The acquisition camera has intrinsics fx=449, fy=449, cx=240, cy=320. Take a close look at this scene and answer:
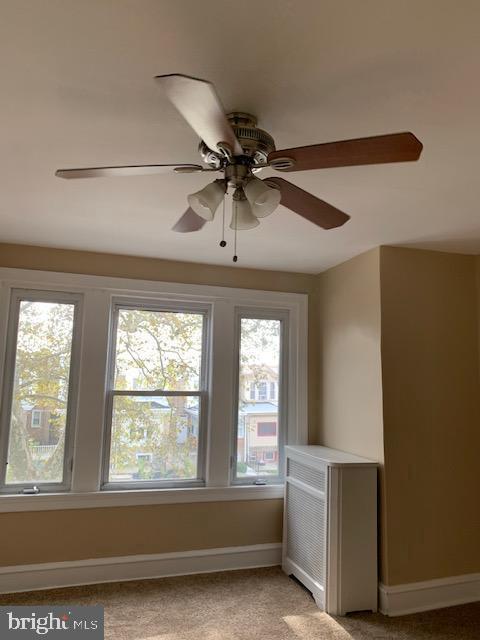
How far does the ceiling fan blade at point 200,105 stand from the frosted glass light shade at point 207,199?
0.20 m

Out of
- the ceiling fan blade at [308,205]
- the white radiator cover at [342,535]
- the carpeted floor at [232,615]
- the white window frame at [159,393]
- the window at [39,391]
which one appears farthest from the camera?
the white window frame at [159,393]

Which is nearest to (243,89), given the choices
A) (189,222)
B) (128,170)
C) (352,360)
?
(128,170)

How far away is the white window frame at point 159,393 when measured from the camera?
346 cm

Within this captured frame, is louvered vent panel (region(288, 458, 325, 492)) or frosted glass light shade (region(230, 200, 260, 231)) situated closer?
frosted glass light shade (region(230, 200, 260, 231))

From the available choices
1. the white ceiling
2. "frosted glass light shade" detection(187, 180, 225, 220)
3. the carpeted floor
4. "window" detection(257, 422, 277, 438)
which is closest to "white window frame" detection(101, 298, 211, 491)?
"window" detection(257, 422, 277, 438)

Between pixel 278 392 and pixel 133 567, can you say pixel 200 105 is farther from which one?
pixel 133 567

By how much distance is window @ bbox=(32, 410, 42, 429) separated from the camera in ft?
10.9

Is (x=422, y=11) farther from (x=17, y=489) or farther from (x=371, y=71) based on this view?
(x=17, y=489)

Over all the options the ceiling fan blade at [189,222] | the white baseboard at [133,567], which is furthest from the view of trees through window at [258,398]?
the ceiling fan blade at [189,222]

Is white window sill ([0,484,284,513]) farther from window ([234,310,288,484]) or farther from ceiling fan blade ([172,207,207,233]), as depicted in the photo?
ceiling fan blade ([172,207,207,233])

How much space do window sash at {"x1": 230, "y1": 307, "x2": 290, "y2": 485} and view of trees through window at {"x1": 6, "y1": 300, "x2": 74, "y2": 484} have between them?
134cm

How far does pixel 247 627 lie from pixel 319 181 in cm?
258

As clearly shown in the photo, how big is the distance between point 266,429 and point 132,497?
121 centimetres

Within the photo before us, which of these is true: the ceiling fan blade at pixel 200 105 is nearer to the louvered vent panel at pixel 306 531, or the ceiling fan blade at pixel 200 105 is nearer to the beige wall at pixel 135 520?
the beige wall at pixel 135 520
